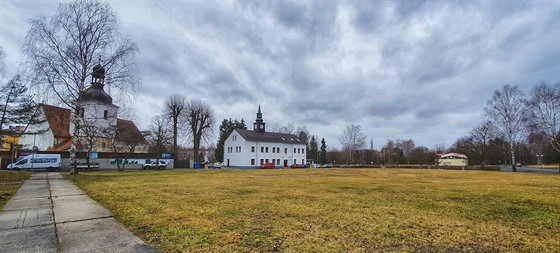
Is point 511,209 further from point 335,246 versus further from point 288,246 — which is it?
point 288,246

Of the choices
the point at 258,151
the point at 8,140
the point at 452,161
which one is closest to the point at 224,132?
the point at 258,151

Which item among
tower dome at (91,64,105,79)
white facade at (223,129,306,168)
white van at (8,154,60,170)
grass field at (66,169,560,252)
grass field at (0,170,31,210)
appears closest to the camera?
grass field at (66,169,560,252)

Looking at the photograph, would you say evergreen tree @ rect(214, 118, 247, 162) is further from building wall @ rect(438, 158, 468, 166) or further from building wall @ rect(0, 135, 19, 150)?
building wall @ rect(438, 158, 468, 166)

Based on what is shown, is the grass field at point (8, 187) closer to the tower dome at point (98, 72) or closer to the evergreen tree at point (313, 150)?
the tower dome at point (98, 72)

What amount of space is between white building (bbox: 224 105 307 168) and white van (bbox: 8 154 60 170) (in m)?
33.8

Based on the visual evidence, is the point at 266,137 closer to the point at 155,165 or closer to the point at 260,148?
the point at 260,148

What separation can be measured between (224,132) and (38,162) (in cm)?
4955

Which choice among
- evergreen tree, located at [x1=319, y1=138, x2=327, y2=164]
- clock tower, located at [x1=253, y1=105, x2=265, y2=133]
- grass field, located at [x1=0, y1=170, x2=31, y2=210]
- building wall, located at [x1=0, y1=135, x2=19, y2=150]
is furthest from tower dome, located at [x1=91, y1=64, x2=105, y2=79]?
evergreen tree, located at [x1=319, y1=138, x2=327, y2=164]

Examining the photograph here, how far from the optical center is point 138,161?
45.1 m

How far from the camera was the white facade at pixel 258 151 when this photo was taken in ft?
208

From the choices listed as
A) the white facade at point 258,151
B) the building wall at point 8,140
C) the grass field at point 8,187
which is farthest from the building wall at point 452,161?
the building wall at point 8,140

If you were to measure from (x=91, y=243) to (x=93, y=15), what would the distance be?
2327 centimetres

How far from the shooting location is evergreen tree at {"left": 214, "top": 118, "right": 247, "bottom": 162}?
78350 millimetres

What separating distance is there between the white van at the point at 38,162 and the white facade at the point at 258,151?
3375cm
